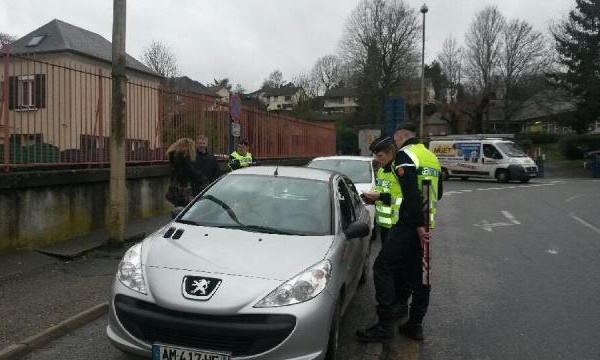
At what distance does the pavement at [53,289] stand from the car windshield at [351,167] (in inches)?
159

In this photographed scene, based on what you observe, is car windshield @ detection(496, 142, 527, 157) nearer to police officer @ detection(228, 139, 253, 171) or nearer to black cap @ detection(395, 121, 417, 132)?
police officer @ detection(228, 139, 253, 171)

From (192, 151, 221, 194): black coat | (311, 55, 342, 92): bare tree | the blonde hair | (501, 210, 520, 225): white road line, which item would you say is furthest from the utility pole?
(311, 55, 342, 92): bare tree

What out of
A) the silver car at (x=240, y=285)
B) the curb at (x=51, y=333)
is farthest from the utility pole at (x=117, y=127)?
the silver car at (x=240, y=285)

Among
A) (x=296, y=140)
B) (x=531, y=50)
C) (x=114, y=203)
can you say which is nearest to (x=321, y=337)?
(x=114, y=203)

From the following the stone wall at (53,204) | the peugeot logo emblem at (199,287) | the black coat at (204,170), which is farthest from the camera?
the black coat at (204,170)

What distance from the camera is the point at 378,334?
4531 millimetres

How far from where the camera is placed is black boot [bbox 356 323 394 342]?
4531 mm

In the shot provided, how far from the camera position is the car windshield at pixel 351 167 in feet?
34.9

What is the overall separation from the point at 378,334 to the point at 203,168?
4.86m

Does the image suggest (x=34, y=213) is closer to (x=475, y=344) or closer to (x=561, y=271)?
(x=475, y=344)

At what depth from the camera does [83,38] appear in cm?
3042

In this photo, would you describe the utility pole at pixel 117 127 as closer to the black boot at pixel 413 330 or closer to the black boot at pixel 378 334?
the black boot at pixel 378 334

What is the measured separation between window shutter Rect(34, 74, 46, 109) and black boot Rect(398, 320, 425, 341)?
577cm

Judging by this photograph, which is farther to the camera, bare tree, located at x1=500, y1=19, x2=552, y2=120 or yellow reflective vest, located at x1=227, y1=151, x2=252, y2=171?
bare tree, located at x1=500, y1=19, x2=552, y2=120
